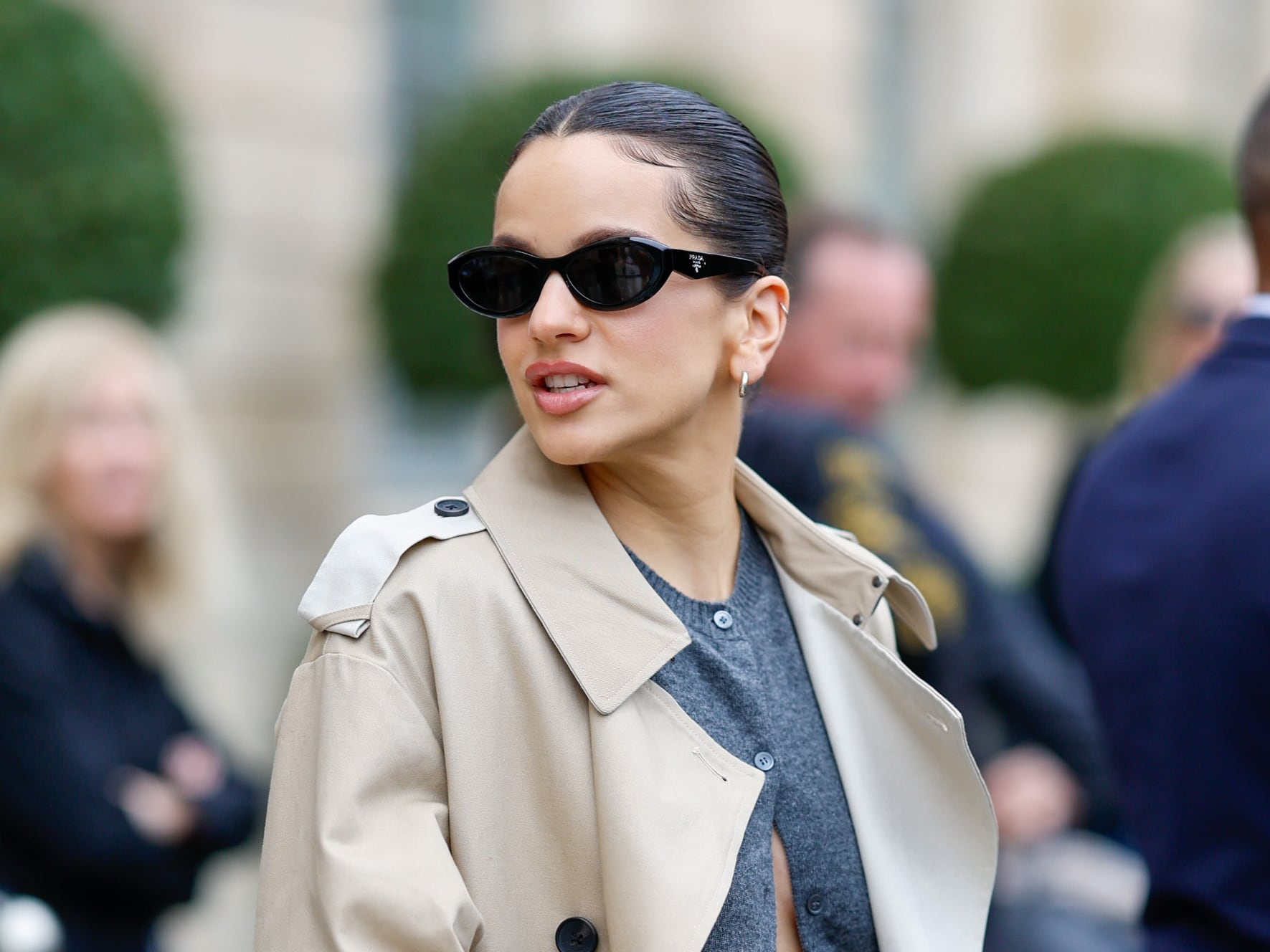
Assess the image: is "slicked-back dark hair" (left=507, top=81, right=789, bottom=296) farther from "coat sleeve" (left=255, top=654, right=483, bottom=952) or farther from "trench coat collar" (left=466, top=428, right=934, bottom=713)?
"coat sleeve" (left=255, top=654, right=483, bottom=952)

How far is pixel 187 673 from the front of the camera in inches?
261

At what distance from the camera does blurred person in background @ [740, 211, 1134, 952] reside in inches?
122

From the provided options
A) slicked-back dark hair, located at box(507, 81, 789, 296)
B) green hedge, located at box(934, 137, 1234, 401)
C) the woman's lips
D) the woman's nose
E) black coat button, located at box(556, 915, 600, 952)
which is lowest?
green hedge, located at box(934, 137, 1234, 401)

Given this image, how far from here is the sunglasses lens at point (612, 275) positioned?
171 cm

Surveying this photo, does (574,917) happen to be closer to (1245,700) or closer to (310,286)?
(1245,700)

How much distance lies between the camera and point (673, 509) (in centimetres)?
192

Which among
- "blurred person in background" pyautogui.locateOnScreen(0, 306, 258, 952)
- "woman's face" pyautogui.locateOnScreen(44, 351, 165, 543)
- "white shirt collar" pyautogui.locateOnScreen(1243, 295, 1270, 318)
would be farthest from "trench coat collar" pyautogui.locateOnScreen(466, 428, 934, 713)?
"woman's face" pyautogui.locateOnScreen(44, 351, 165, 543)

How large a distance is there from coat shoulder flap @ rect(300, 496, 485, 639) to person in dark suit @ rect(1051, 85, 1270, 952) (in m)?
1.22

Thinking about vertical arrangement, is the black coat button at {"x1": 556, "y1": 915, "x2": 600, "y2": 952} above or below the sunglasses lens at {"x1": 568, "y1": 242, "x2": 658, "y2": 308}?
below

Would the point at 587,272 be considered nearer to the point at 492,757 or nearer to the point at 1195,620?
the point at 492,757

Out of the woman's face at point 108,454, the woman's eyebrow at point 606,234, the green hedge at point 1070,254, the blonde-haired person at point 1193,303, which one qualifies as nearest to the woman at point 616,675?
the woman's eyebrow at point 606,234

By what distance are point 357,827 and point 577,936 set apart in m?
0.28

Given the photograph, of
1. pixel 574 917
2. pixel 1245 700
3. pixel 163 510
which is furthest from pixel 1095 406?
pixel 574 917

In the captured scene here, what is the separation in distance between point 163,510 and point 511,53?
18.5 ft
